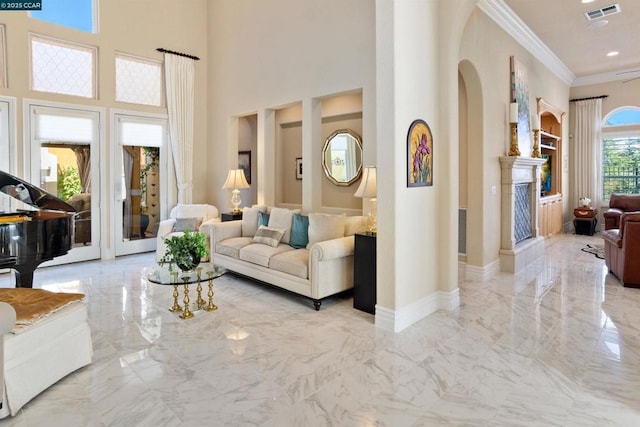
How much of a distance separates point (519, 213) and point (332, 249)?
12.3 feet

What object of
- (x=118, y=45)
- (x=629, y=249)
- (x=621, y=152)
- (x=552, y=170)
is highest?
(x=118, y=45)

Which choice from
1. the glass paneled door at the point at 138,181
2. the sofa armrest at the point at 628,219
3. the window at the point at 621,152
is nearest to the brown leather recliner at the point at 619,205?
the window at the point at 621,152

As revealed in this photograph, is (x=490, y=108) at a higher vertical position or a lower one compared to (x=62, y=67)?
lower

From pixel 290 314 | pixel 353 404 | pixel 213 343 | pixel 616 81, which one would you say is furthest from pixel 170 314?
pixel 616 81

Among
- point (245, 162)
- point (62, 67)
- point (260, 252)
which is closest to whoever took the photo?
point (260, 252)

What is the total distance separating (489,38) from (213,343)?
514 centimetres

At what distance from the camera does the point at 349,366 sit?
9.25 feet

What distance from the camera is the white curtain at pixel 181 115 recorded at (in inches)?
281

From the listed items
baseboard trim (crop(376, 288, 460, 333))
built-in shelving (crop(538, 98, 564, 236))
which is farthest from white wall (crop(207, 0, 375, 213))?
built-in shelving (crop(538, 98, 564, 236))

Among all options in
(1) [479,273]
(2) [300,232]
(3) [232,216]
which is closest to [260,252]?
(2) [300,232]

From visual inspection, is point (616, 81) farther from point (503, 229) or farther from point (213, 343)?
point (213, 343)

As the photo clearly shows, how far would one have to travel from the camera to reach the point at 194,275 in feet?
12.5

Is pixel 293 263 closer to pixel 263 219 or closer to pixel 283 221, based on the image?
pixel 283 221

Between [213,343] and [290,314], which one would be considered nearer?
[213,343]
